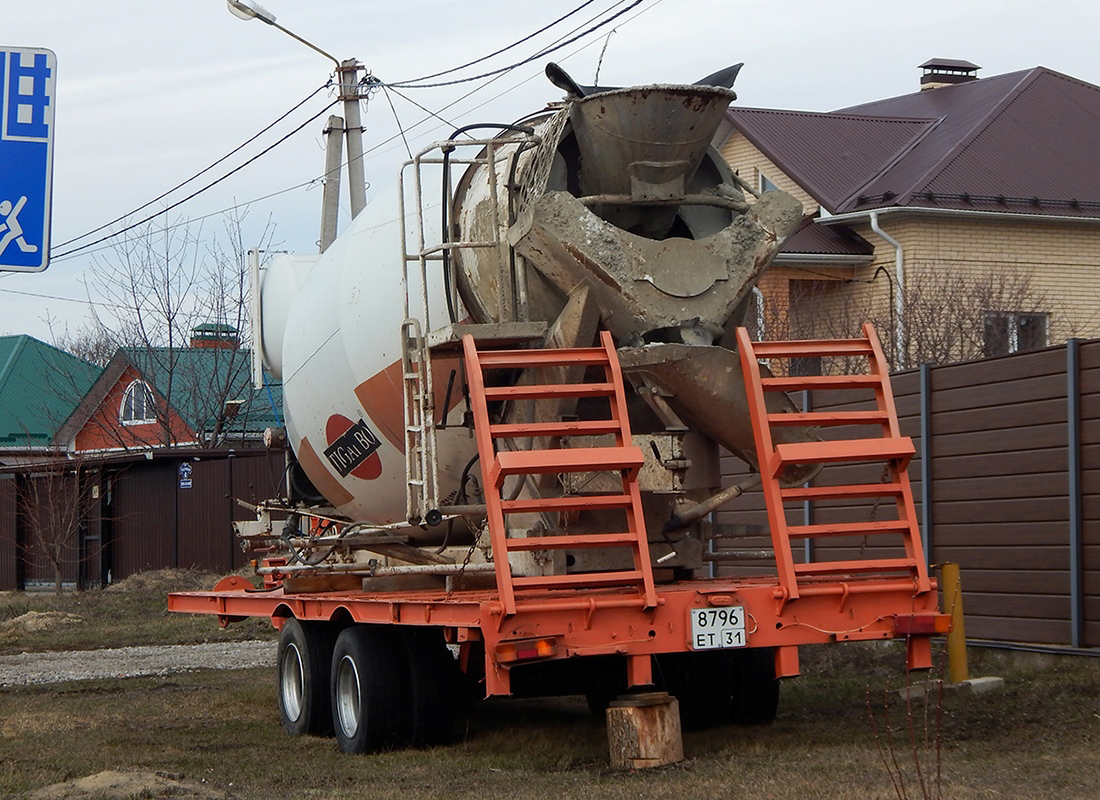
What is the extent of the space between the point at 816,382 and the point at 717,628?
1.42 metres

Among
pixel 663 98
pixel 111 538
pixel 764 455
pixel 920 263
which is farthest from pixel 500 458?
pixel 111 538

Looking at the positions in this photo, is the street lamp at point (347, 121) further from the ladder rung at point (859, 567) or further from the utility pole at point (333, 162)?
the ladder rung at point (859, 567)

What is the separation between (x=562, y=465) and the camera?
767cm

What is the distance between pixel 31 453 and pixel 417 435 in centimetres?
4155

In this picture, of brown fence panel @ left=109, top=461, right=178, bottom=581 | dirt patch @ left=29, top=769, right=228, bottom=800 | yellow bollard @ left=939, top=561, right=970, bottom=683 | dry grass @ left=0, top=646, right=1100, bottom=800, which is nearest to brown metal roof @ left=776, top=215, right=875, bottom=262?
brown fence panel @ left=109, top=461, right=178, bottom=581

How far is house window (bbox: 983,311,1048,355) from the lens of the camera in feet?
70.6

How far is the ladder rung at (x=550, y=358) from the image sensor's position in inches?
321

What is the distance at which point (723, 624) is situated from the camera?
313 inches

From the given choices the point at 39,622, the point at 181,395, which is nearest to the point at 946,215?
the point at 39,622

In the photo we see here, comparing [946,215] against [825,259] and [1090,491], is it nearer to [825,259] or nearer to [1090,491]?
[825,259]

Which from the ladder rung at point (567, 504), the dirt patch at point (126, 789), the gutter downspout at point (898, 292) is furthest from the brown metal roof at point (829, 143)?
the dirt patch at point (126, 789)

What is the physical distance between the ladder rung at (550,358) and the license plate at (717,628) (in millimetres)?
1384

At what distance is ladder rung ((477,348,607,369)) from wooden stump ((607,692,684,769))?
1764 mm

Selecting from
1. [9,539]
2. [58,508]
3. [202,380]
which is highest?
[202,380]
